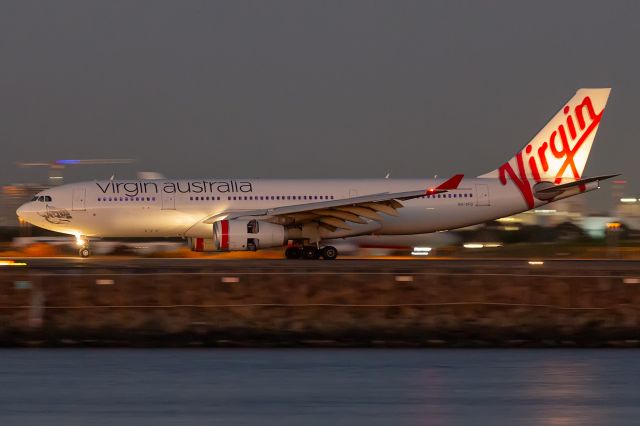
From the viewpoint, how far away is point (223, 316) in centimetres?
3216

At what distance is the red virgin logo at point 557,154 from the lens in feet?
165

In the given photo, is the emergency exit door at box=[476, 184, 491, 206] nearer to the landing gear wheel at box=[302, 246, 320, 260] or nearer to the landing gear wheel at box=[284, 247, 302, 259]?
the landing gear wheel at box=[302, 246, 320, 260]

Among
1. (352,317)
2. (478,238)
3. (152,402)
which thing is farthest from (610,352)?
(478,238)

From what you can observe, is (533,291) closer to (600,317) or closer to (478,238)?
(600,317)

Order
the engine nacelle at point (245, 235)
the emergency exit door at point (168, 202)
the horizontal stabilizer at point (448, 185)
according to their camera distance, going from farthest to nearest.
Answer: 1. the emergency exit door at point (168, 202)
2. the horizontal stabilizer at point (448, 185)
3. the engine nacelle at point (245, 235)

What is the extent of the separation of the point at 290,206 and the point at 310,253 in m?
2.16

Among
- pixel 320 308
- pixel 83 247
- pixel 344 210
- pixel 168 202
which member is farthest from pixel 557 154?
pixel 320 308

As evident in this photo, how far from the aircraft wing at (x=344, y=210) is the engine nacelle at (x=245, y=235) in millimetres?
877

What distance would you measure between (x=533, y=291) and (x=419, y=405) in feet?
40.1

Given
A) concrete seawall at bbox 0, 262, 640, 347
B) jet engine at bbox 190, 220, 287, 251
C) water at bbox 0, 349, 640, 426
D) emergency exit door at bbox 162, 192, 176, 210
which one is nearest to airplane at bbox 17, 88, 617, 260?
emergency exit door at bbox 162, 192, 176, 210

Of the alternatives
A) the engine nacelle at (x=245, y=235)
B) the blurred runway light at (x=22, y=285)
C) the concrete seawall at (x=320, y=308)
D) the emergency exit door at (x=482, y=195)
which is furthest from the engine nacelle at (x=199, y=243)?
the blurred runway light at (x=22, y=285)

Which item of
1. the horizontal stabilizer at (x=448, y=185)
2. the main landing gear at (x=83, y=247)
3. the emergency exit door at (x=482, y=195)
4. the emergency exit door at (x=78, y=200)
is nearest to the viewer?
the horizontal stabilizer at (x=448, y=185)

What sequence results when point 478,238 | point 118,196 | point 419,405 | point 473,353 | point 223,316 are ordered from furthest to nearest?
point 478,238
point 118,196
point 223,316
point 473,353
point 419,405

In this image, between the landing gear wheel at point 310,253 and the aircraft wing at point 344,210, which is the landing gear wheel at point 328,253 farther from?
the aircraft wing at point 344,210
